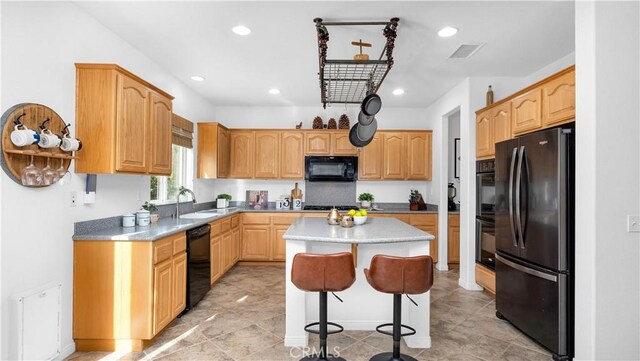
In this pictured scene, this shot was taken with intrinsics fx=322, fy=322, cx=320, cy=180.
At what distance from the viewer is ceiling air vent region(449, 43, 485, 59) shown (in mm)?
3207

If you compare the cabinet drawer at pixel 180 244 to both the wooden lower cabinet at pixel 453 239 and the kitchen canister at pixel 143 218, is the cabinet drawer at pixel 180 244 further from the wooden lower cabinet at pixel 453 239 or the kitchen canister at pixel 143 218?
the wooden lower cabinet at pixel 453 239

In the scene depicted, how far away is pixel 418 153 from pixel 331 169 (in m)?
1.53

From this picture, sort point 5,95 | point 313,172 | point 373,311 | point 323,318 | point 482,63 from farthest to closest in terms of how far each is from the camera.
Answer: point 313,172 < point 482,63 < point 373,311 < point 323,318 < point 5,95

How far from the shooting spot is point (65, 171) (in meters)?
2.42

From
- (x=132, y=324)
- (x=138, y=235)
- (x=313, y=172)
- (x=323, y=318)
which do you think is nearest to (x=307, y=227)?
(x=323, y=318)

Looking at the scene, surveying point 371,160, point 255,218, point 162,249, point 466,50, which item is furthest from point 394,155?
point 162,249

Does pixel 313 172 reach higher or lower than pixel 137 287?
higher

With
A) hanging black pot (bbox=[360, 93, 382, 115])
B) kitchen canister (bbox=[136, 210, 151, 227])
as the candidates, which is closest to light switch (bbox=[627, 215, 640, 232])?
hanging black pot (bbox=[360, 93, 382, 115])

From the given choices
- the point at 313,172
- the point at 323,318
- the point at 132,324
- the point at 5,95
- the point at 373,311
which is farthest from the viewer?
the point at 313,172

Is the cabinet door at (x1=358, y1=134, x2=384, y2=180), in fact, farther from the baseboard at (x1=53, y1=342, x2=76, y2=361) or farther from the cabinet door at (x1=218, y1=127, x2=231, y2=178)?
the baseboard at (x1=53, y1=342, x2=76, y2=361)

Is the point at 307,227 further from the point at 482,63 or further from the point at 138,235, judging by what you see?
the point at 482,63

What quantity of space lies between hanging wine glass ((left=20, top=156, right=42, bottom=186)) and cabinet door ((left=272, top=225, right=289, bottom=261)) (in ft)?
11.1

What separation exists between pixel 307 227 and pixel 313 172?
8.43 feet

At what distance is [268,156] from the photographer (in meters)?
5.53
